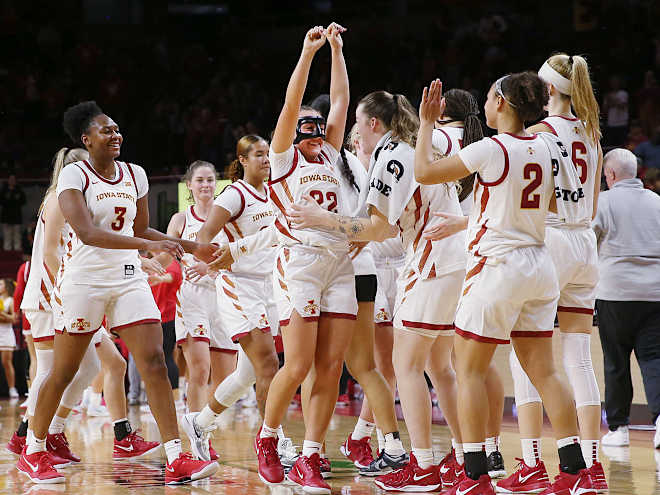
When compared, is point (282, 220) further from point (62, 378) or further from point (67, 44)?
point (67, 44)

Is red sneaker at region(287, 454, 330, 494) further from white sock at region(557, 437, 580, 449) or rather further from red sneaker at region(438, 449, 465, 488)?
white sock at region(557, 437, 580, 449)

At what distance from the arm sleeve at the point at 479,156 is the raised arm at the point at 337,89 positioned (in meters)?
0.99

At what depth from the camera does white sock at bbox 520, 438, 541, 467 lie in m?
4.55

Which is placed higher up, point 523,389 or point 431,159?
point 431,159

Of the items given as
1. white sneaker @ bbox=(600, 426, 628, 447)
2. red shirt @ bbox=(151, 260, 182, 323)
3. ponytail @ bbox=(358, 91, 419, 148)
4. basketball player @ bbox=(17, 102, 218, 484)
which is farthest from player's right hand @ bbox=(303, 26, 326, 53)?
red shirt @ bbox=(151, 260, 182, 323)

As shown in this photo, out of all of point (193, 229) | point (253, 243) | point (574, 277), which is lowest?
point (574, 277)

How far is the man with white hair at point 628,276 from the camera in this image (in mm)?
6730

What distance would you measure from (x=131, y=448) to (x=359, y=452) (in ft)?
5.18

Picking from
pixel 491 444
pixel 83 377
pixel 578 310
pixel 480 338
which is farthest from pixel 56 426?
pixel 578 310

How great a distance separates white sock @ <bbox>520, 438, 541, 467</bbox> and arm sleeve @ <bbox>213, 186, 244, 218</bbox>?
2.34 m

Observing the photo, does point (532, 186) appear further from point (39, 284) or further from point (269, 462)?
point (39, 284)

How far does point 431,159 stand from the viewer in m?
4.10

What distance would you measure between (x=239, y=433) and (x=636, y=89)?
8273 mm

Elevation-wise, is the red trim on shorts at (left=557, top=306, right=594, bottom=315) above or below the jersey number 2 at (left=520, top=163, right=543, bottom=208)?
below
